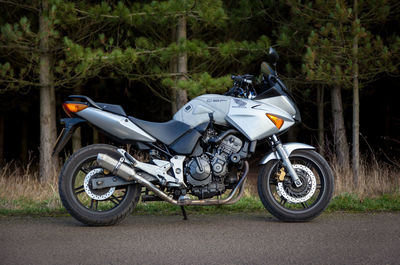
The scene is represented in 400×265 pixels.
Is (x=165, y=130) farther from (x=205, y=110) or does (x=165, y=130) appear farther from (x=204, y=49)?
(x=204, y=49)

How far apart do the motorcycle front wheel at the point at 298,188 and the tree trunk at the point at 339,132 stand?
208 inches

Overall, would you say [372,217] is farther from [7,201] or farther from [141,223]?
[7,201]

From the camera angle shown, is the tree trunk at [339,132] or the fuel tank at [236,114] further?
the tree trunk at [339,132]

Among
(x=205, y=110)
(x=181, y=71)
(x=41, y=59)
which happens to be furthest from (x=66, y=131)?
(x=41, y=59)

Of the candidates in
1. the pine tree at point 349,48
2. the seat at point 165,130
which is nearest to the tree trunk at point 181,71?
the pine tree at point 349,48

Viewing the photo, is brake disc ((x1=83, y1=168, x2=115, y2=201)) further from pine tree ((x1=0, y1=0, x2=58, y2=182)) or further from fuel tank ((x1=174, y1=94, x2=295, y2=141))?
pine tree ((x1=0, y1=0, x2=58, y2=182))

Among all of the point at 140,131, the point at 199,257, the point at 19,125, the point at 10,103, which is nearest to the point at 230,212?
the point at 140,131

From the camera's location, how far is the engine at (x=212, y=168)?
5.17 metres

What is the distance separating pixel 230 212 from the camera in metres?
5.97

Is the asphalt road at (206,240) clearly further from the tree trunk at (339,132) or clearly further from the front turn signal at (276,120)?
the tree trunk at (339,132)

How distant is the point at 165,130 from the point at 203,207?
1358 mm

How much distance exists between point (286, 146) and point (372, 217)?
1262 millimetres

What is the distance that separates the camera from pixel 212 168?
5223mm

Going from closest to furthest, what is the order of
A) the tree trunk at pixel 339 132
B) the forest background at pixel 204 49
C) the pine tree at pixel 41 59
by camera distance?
the forest background at pixel 204 49
the pine tree at pixel 41 59
the tree trunk at pixel 339 132
